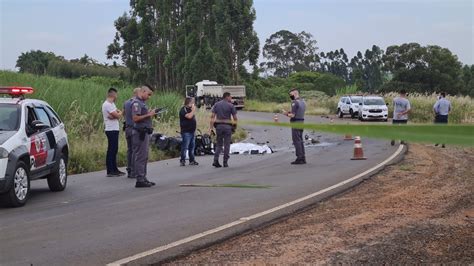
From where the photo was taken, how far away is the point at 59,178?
444 inches

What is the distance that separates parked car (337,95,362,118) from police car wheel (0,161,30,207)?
33826 millimetres

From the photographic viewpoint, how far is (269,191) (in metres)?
10.8

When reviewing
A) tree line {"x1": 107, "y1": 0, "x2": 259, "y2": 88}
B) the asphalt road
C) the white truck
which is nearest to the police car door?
the asphalt road

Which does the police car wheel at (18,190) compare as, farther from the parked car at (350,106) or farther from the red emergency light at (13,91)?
the parked car at (350,106)

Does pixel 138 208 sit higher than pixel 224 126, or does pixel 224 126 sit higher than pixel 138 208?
pixel 224 126

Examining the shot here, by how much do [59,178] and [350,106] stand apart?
34.2 metres

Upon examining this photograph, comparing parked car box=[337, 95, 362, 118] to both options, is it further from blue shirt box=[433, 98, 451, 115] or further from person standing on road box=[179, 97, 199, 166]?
person standing on road box=[179, 97, 199, 166]

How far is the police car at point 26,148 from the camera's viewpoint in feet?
29.7

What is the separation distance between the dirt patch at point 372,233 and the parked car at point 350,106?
31.4 m

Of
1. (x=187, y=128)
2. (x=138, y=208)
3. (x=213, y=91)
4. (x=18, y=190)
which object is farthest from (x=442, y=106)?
(x=213, y=91)

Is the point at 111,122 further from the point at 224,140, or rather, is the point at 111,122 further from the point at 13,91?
the point at 224,140

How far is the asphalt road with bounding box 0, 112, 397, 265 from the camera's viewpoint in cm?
653

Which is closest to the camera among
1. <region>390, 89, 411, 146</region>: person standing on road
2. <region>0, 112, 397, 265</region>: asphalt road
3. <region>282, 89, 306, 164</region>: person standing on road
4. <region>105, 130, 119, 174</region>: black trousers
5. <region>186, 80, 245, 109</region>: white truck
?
<region>0, 112, 397, 265</region>: asphalt road

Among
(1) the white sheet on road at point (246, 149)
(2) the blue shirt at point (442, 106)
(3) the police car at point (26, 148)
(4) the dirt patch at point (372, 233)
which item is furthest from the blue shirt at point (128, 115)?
(2) the blue shirt at point (442, 106)
